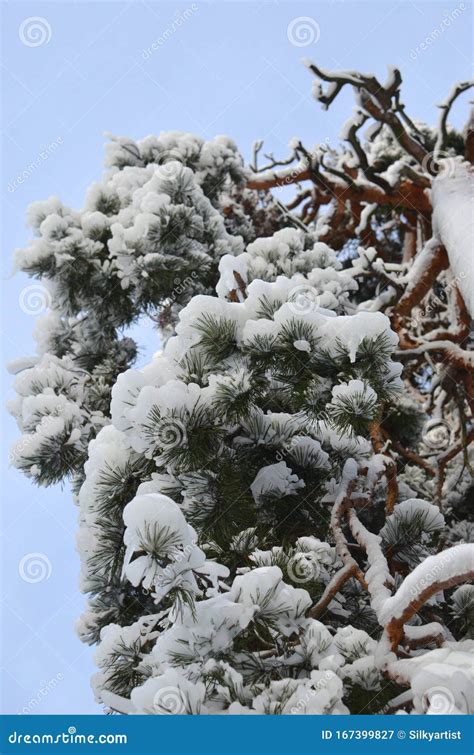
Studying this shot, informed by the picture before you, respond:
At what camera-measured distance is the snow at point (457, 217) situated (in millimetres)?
4402

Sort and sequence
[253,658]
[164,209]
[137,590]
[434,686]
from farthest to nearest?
1. [164,209]
2. [137,590]
3. [253,658]
4. [434,686]

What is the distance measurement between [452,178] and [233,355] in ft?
12.2

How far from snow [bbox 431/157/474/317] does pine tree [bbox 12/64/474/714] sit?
0.10ft

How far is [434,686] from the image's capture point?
1984 millimetres

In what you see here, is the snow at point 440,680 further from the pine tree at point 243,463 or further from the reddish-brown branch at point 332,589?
the reddish-brown branch at point 332,589

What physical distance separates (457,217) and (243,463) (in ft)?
9.06

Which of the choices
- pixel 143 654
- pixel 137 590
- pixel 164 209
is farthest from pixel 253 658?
pixel 164 209

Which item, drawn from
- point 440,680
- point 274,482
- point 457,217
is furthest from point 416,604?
point 457,217

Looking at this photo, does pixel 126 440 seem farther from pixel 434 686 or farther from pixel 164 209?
pixel 164 209

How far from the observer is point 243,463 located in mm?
3297

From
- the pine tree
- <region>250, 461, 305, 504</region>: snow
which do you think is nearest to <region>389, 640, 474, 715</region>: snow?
the pine tree

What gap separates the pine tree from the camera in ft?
7.43

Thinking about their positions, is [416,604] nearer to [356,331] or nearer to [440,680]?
[440,680]
